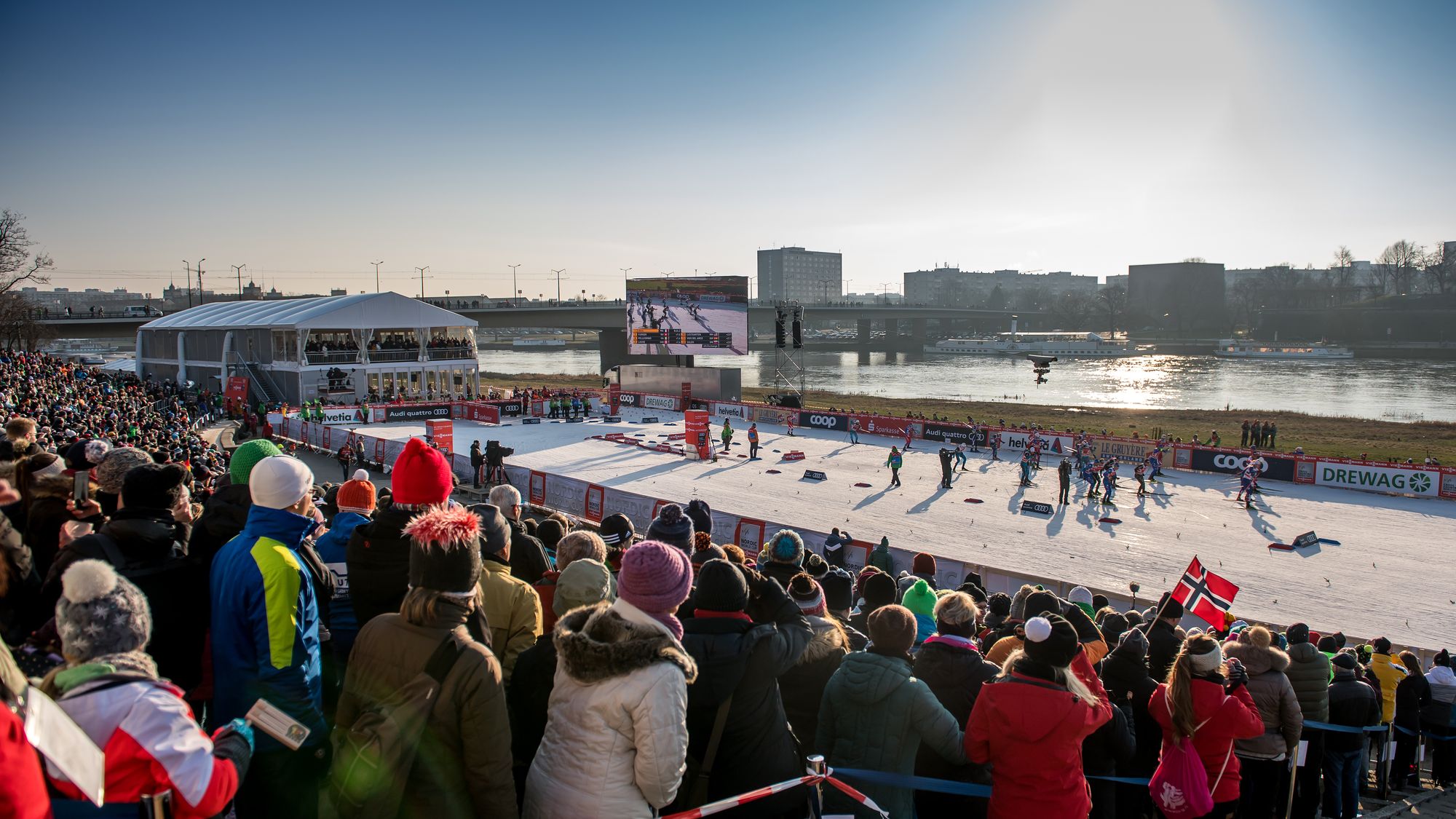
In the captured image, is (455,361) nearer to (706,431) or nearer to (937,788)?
(706,431)

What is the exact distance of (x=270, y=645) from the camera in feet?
12.0

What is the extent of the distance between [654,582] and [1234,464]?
103ft

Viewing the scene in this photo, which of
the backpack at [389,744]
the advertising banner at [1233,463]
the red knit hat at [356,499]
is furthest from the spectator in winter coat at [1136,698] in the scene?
the advertising banner at [1233,463]

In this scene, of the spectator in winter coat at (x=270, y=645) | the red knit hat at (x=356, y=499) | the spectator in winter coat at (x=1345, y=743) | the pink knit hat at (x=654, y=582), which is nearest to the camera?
the pink knit hat at (x=654, y=582)

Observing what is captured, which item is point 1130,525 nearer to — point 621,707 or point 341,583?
point 341,583

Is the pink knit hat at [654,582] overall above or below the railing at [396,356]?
below

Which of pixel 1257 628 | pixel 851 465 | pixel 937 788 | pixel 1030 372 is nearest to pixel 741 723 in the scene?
pixel 937 788

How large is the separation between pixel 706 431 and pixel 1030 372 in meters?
70.9

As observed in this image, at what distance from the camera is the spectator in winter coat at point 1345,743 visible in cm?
665

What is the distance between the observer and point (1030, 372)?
94125 millimetres

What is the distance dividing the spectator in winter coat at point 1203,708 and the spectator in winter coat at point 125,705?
4689mm

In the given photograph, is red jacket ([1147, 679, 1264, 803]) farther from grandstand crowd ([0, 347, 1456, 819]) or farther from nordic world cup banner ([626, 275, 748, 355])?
nordic world cup banner ([626, 275, 748, 355])

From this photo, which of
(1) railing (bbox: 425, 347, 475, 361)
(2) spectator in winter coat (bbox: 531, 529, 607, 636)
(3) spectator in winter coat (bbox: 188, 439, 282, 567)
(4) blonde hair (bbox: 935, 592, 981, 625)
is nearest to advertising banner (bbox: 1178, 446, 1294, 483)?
(4) blonde hair (bbox: 935, 592, 981, 625)

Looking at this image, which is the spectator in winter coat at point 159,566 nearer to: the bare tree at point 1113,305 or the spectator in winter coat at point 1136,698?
the spectator in winter coat at point 1136,698
